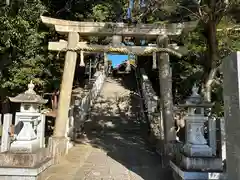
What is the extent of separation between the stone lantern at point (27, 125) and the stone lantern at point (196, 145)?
3.36 m

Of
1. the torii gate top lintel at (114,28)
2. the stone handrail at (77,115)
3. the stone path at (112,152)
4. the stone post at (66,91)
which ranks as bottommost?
the stone path at (112,152)

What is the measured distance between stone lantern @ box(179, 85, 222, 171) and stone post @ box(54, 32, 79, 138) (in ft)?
13.0

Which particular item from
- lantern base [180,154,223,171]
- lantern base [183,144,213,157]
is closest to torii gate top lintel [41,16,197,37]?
lantern base [183,144,213,157]

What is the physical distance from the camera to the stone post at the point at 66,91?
27.7ft

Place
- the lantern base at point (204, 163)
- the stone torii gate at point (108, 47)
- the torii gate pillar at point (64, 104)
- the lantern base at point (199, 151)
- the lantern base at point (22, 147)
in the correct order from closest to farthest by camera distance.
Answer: the lantern base at point (204, 163)
the lantern base at point (199, 151)
the lantern base at point (22, 147)
the torii gate pillar at point (64, 104)
the stone torii gate at point (108, 47)

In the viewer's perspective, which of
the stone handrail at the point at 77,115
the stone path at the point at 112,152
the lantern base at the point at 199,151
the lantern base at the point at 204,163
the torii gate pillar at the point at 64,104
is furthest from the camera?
the stone handrail at the point at 77,115

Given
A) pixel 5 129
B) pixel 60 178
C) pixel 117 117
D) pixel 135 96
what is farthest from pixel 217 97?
pixel 5 129

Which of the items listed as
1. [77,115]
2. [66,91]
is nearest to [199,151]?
[66,91]

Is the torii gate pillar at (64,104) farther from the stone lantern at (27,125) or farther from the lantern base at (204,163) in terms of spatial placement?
the lantern base at (204,163)

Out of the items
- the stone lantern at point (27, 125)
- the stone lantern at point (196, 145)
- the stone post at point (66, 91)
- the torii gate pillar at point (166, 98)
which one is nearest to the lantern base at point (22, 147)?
the stone lantern at point (27, 125)

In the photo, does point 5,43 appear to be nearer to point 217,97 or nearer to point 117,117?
point 117,117

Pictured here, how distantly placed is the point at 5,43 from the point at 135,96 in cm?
986

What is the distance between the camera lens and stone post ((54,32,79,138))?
27.7 ft

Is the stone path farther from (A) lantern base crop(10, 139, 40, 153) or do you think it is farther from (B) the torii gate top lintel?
(B) the torii gate top lintel
